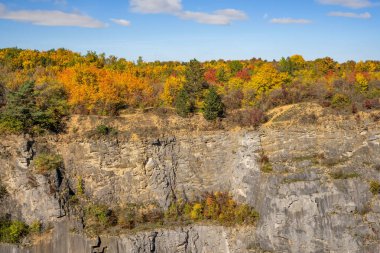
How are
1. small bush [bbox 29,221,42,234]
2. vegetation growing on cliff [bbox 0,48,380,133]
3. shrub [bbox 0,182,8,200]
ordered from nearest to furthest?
small bush [bbox 29,221,42,234] → shrub [bbox 0,182,8,200] → vegetation growing on cliff [bbox 0,48,380,133]

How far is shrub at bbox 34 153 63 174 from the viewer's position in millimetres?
28953

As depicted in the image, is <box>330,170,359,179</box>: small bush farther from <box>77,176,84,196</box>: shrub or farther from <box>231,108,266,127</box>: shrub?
<box>77,176,84,196</box>: shrub

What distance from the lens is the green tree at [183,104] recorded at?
33.6 m

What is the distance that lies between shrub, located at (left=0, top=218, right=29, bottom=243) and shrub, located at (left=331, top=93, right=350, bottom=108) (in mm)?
26044

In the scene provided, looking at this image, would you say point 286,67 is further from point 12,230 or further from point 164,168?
point 12,230

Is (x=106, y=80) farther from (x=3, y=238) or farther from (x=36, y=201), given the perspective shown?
(x=3, y=238)

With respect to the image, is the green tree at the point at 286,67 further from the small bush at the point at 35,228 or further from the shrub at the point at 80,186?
the small bush at the point at 35,228

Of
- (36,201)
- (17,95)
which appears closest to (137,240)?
(36,201)

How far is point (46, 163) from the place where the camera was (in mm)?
29281

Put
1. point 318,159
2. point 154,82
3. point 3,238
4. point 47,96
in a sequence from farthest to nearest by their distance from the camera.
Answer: point 154,82
point 47,96
point 318,159
point 3,238

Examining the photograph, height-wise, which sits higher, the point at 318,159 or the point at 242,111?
the point at 242,111

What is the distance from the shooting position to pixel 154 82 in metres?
42.7

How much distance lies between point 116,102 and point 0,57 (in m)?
19.8

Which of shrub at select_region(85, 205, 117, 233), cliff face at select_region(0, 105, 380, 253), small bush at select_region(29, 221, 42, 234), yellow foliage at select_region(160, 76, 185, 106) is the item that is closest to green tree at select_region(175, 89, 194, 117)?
cliff face at select_region(0, 105, 380, 253)
